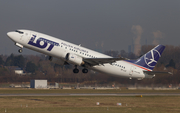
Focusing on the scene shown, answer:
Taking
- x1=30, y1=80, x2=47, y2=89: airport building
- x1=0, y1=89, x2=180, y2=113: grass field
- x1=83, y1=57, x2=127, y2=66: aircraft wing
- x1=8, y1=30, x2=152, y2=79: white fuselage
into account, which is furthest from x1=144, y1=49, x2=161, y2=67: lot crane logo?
x1=30, y1=80, x2=47, y2=89: airport building

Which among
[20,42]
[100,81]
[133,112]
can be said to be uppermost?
[20,42]

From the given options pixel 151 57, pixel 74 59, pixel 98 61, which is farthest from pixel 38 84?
pixel 74 59

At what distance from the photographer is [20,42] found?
4078cm

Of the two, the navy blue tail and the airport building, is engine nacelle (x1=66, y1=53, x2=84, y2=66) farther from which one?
the airport building

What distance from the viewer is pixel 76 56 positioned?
4353 centimetres

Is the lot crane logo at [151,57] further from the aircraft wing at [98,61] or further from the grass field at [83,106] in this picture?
the grass field at [83,106]

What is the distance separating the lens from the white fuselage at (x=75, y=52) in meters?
40.8

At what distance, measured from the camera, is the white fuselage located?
40781 millimetres

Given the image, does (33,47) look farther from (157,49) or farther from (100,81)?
(100,81)

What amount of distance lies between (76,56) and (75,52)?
2.23 ft

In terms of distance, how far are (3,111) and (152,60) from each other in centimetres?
3249

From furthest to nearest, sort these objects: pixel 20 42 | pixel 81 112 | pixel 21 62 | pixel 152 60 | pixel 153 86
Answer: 1. pixel 21 62
2. pixel 153 86
3. pixel 152 60
4. pixel 20 42
5. pixel 81 112

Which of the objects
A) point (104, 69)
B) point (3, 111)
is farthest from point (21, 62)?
point (3, 111)

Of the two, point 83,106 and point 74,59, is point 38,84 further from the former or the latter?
point 83,106
